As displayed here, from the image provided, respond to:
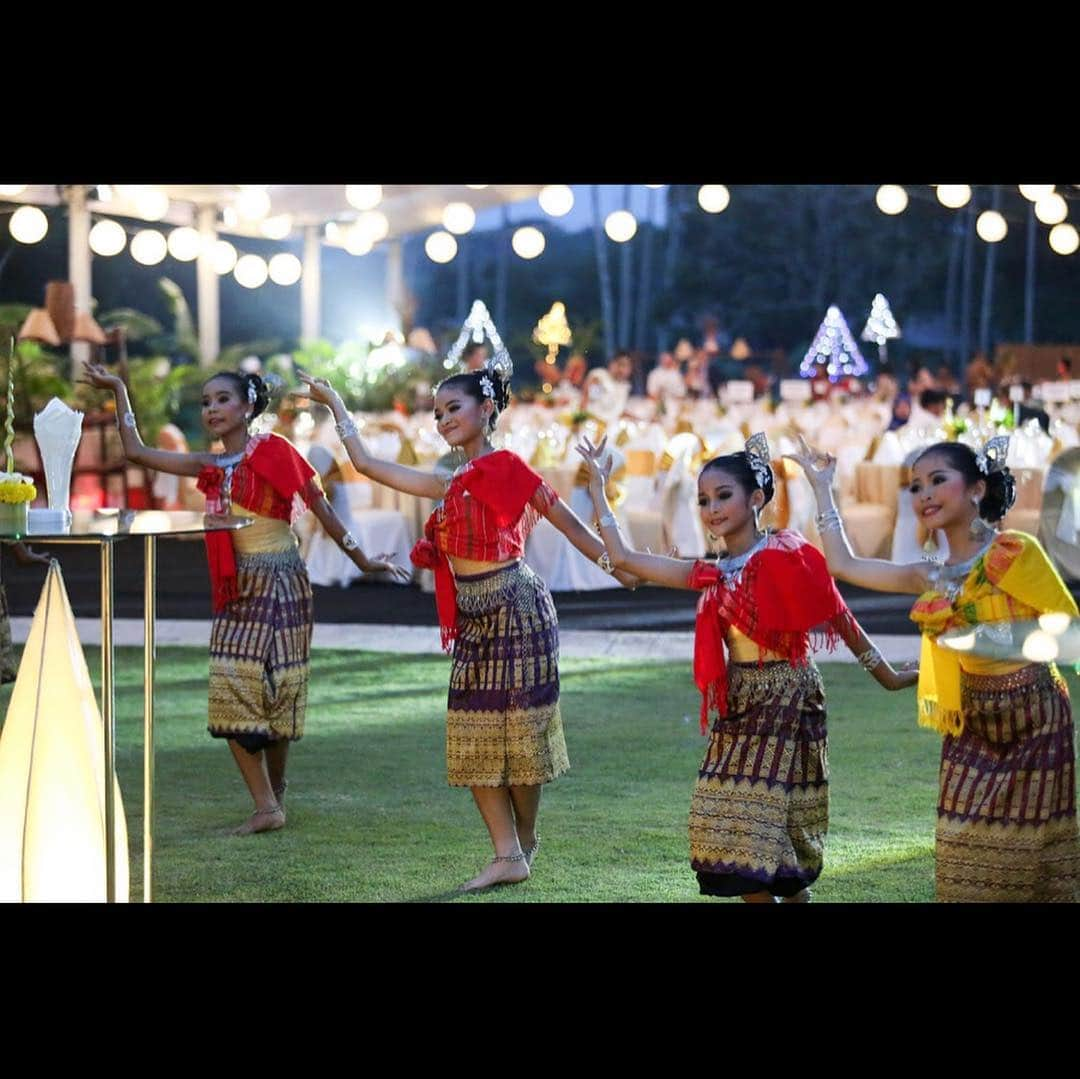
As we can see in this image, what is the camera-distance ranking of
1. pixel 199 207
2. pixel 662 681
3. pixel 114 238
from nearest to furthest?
pixel 662 681, pixel 114 238, pixel 199 207

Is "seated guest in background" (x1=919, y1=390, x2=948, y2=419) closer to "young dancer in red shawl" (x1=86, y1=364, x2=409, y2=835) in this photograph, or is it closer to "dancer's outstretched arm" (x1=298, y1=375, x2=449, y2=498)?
"young dancer in red shawl" (x1=86, y1=364, x2=409, y2=835)

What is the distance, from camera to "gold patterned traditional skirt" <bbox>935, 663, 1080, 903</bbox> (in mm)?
3602

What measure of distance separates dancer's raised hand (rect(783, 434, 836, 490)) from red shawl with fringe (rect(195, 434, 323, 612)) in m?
1.62

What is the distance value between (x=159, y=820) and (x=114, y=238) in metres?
8.00

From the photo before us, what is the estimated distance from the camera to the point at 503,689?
446 centimetres

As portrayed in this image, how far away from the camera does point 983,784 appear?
364 centimetres

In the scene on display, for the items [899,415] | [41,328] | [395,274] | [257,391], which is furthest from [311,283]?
[257,391]

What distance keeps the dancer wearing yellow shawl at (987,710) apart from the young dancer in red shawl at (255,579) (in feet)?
5.80

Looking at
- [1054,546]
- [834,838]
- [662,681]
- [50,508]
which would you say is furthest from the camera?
[1054,546]

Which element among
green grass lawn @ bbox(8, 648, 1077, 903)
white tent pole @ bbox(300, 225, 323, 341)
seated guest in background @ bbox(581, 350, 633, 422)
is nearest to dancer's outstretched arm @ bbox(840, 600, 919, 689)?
green grass lawn @ bbox(8, 648, 1077, 903)

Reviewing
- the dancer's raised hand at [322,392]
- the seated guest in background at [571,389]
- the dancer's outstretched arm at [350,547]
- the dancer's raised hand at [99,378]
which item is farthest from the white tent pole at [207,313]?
the dancer's raised hand at [322,392]
